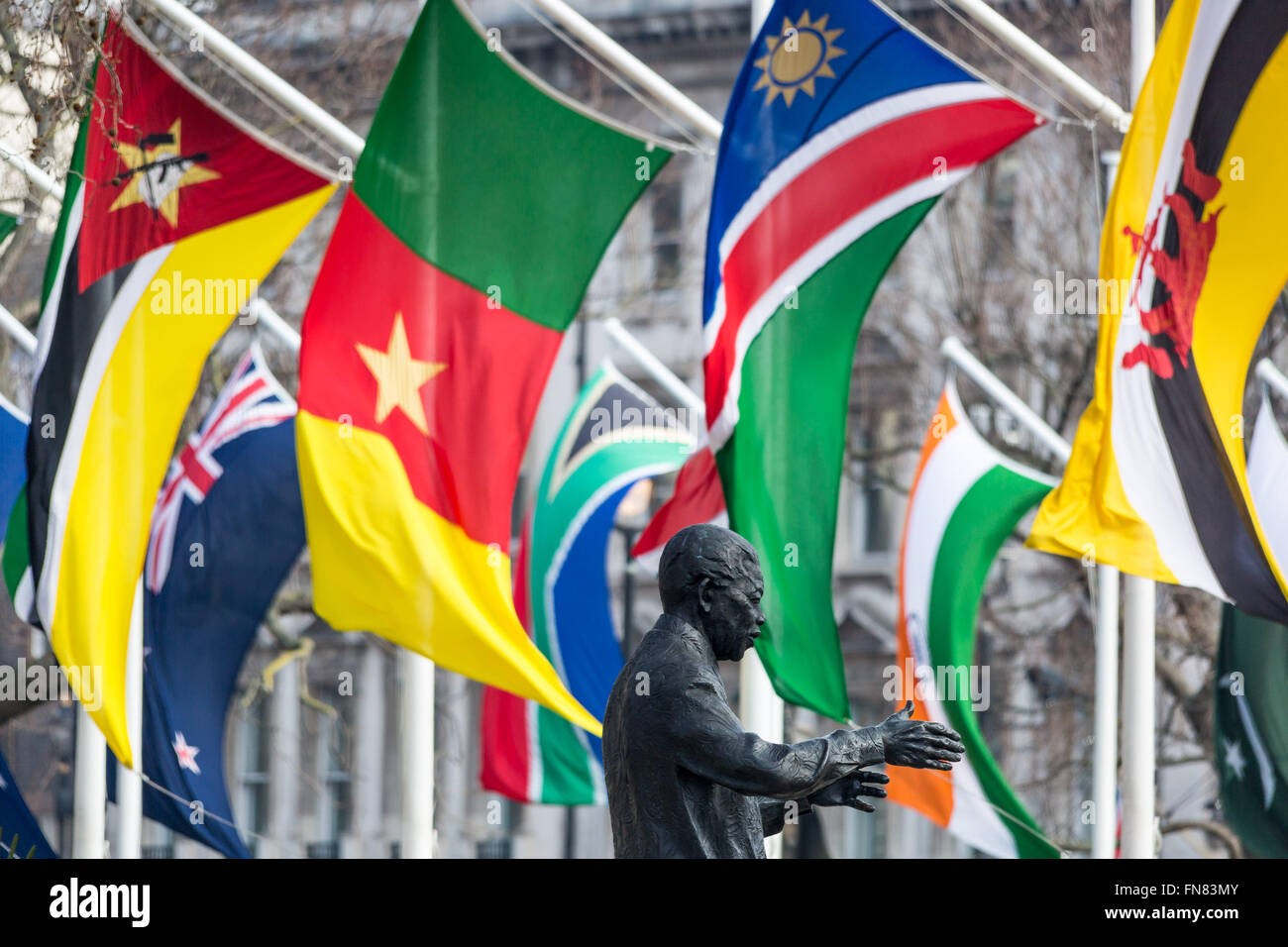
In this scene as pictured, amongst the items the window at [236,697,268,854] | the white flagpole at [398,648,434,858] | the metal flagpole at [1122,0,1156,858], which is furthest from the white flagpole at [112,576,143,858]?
the window at [236,697,268,854]

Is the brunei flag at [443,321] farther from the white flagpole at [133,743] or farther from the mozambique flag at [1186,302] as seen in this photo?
the mozambique flag at [1186,302]

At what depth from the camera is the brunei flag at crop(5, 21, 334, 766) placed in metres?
12.4

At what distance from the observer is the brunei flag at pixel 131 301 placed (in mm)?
12414

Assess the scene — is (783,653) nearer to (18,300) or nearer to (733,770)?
(733,770)

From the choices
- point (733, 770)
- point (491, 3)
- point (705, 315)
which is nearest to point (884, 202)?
point (705, 315)

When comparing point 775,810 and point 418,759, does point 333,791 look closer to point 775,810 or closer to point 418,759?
point 418,759

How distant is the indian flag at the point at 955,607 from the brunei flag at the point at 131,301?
5569mm

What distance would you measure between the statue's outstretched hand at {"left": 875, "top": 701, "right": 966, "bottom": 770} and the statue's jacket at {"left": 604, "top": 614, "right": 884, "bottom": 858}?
0.04 m

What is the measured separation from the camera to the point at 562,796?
1733 cm

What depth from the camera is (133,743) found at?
1423 cm

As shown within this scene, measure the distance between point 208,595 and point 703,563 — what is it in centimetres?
939

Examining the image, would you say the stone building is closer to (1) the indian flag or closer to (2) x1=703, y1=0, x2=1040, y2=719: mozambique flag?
(1) the indian flag

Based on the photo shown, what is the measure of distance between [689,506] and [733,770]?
8373 millimetres
